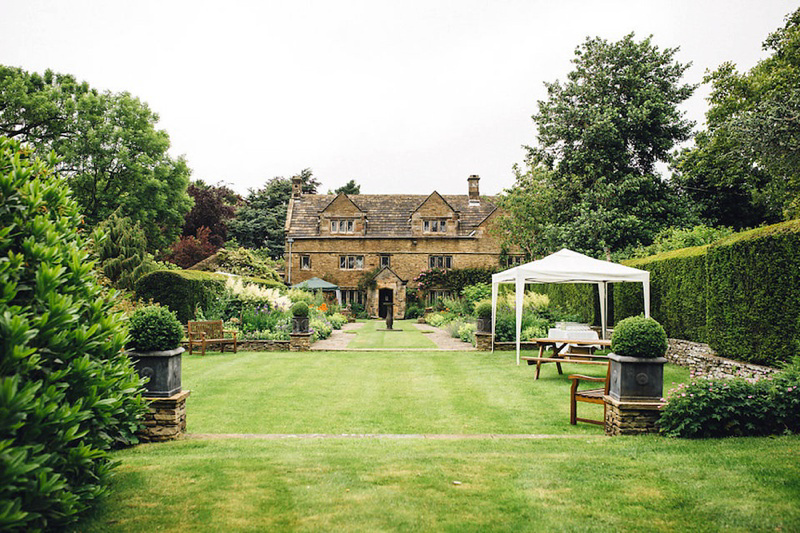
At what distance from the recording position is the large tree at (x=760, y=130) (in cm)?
1647

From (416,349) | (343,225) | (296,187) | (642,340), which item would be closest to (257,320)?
(416,349)

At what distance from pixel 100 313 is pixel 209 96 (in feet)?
34.9

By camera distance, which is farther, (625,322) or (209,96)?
(209,96)

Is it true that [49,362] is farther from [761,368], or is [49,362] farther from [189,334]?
[189,334]

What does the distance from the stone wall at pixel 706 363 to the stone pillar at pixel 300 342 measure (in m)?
10.1

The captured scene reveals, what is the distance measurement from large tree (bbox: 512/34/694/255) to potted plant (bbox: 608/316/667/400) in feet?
57.5

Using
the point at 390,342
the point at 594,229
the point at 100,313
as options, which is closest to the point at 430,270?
the point at 594,229

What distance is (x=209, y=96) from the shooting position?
522 inches

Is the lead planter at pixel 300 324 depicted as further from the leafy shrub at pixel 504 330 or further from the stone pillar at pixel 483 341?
the leafy shrub at pixel 504 330

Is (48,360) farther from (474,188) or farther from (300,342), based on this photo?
(474,188)

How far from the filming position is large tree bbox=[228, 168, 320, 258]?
162 feet

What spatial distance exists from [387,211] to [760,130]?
A: 28.6 meters

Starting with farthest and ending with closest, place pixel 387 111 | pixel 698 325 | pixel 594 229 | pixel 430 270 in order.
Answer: pixel 430 270 < pixel 594 229 < pixel 387 111 < pixel 698 325

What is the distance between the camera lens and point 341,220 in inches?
1620
